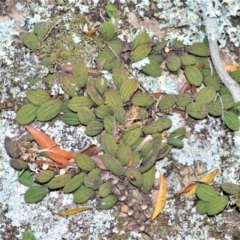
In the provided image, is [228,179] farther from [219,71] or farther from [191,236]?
[219,71]

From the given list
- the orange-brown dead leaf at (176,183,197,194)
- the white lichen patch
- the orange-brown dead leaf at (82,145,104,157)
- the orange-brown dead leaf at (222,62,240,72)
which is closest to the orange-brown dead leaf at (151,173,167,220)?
the orange-brown dead leaf at (176,183,197,194)

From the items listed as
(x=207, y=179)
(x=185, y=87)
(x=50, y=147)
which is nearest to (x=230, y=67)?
(x=185, y=87)

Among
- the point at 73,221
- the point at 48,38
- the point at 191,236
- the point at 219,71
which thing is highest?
the point at 48,38

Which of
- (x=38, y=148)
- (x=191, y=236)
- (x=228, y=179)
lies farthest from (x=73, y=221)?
(x=228, y=179)

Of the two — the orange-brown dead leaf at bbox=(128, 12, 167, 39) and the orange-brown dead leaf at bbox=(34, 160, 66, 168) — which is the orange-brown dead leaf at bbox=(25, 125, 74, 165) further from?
the orange-brown dead leaf at bbox=(128, 12, 167, 39)

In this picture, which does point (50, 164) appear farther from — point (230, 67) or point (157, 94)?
point (230, 67)

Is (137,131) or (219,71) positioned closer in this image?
(137,131)

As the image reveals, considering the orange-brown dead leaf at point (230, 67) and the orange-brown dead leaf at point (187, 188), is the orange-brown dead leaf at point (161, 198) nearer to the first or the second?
the orange-brown dead leaf at point (187, 188)
